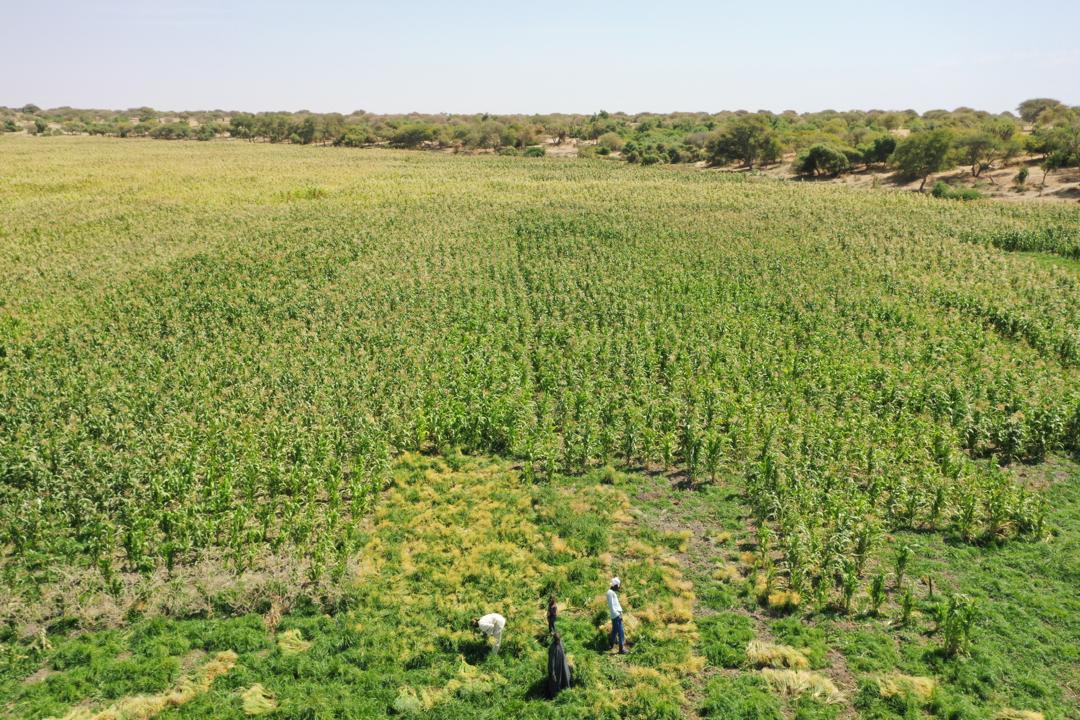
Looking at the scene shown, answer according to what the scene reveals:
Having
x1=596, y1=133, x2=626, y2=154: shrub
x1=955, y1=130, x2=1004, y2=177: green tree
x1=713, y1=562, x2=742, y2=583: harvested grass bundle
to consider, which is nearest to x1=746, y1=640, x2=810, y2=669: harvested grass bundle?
x1=713, y1=562, x2=742, y2=583: harvested grass bundle

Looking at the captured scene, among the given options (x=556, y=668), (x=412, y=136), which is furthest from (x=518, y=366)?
(x=412, y=136)

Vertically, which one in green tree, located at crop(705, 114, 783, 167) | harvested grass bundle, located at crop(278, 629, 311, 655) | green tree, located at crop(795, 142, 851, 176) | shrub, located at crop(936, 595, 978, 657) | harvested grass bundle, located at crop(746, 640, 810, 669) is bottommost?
harvested grass bundle, located at crop(278, 629, 311, 655)

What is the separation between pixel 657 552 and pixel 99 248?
44.5m

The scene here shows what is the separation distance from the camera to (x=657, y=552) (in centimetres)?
1553

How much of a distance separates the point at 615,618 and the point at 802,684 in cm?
346

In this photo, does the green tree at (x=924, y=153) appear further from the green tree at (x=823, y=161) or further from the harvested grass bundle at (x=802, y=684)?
the harvested grass bundle at (x=802, y=684)

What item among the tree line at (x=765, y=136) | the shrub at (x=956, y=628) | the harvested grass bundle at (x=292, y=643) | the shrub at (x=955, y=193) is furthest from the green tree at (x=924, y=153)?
the harvested grass bundle at (x=292, y=643)

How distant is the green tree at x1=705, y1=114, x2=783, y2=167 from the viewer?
290 ft

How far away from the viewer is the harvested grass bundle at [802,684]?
1112cm

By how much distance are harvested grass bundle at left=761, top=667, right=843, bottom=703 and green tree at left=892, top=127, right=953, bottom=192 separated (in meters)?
69.6

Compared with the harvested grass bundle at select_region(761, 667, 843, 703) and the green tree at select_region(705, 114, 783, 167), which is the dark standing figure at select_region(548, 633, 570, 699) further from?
the green tree at select_region(705, 114, 783, 167)

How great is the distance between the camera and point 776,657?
1204 cm

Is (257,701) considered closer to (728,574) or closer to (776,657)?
(776,657)

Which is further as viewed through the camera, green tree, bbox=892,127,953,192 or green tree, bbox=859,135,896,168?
green tree, bbox=859,135,896,168
